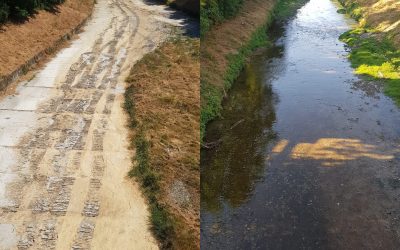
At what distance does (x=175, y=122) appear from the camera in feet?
61.3

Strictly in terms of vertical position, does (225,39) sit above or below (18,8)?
below

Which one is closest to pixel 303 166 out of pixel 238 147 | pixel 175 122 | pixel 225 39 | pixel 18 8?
pixel 238 147

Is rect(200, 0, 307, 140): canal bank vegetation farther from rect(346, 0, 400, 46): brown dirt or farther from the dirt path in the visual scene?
rect(346, 0, 400, 46): brown dirt

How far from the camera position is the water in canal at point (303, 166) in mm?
13305

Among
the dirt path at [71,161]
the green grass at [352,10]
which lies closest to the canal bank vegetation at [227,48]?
the dirt path at [71,161]

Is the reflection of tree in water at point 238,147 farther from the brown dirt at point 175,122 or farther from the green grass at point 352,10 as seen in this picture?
the green grass at point 352,10

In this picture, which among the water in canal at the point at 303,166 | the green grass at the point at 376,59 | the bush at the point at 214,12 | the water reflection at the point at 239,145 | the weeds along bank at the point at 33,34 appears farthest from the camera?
the bush at the point at 214,12

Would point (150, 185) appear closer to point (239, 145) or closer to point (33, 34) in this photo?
point (239, 145)

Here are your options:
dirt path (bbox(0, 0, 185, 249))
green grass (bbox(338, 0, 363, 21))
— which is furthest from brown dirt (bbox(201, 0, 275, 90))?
green grass (bbox(338, 0, 363, 21))

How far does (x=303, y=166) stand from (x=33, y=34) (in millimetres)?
18511

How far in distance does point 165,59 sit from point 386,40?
17.5 m

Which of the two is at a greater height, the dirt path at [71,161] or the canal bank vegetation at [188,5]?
the canal bank vegetation at [188,5]

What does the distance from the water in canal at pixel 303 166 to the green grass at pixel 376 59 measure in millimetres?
884

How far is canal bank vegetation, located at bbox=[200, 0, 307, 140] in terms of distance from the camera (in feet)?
71.7
